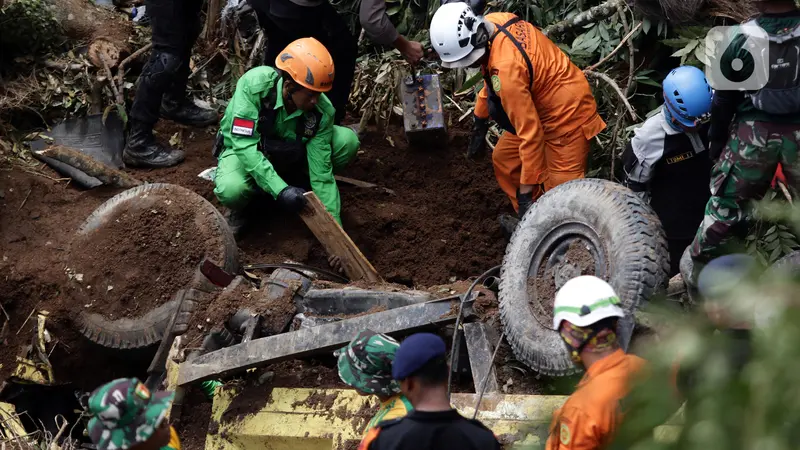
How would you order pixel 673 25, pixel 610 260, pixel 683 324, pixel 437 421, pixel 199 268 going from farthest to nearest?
1. pixel 673 25
2. pixel 199 268
3. pixel 610 260
4. pixel 437 421
5. pixel 683 324

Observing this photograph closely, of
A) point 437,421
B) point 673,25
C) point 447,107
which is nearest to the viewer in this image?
point 437,421

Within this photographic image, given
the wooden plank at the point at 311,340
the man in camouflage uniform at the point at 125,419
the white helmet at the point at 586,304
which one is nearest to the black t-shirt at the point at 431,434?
the white helmet at the point at 586,304

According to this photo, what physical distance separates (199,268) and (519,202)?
2066 mm

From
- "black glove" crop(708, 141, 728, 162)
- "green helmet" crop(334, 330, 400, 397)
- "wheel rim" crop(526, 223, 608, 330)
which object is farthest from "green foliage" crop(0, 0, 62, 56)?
"black glove" crop(708, 141, 728, 162)

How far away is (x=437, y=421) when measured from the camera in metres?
2.75

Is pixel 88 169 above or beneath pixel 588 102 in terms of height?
beneath

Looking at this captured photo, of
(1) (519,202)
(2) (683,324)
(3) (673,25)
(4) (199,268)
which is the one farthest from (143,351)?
(2) (683,324)

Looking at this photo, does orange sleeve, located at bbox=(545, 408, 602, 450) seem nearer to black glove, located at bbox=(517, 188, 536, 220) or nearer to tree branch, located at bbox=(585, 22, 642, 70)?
black glove, located at bbox=(517, 188, 536, 220)

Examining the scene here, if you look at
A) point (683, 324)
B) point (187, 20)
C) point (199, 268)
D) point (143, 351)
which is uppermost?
point (683, 324)

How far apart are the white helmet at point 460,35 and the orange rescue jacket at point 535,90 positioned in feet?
0.32

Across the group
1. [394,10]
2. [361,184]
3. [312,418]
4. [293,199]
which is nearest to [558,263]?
[312,418]

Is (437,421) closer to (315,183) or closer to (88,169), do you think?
(315,183)

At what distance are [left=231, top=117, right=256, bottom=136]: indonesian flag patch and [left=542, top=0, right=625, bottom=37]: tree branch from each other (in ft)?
7.67

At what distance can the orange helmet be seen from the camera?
6059 mm
